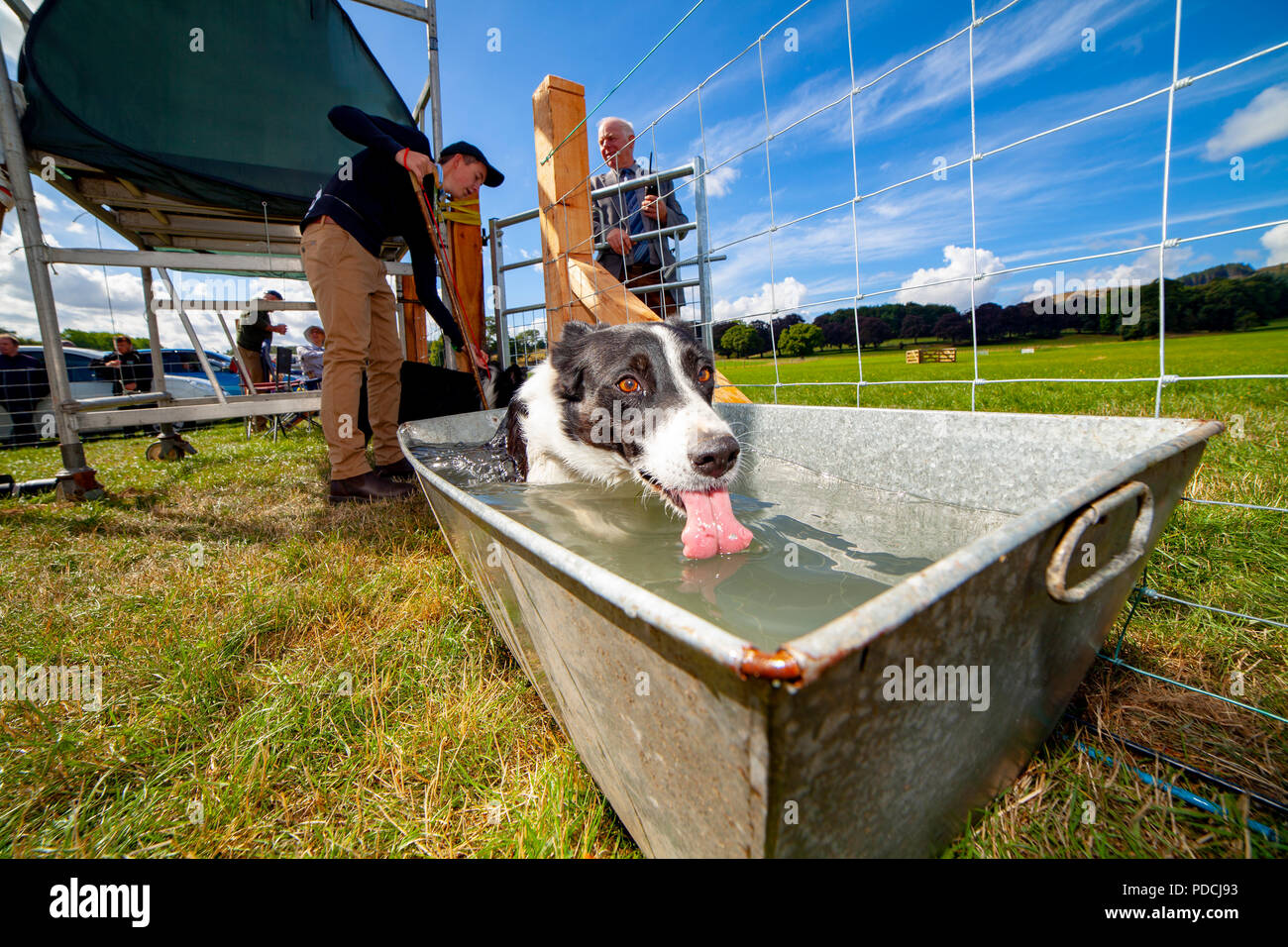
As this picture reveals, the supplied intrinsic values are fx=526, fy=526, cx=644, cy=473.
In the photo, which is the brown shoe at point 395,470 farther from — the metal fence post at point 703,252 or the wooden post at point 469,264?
the metal fence post at point 703,252

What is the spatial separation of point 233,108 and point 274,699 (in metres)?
5.85

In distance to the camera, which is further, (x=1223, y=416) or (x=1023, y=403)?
(x=1023, y=403)

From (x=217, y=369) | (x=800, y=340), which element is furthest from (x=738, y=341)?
(x=217, y=369)

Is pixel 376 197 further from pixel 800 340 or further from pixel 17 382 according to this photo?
pixel 17 382

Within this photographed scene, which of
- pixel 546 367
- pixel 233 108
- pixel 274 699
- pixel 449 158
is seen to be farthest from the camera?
pixel 233 108

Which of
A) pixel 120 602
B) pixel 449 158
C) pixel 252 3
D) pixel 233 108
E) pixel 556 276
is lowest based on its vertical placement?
pixel 120 602

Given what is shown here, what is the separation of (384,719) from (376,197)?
3785mm

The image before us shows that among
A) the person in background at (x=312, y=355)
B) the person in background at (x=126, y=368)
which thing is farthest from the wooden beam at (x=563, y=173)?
the person in background at (x=126, y=368)

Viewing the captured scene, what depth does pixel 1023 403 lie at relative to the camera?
4.95 metres

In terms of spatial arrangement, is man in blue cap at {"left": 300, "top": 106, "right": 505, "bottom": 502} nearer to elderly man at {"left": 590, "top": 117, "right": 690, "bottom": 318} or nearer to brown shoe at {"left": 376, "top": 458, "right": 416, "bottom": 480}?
brown shoe at {"left": 376, "top": 458, "right": 416, "bottom": 480}

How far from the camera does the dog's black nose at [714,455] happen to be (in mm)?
1883

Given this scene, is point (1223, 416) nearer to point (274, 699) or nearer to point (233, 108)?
point (274, 699)
